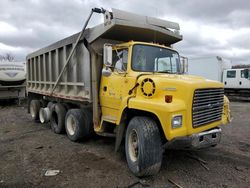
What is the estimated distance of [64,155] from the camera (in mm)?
5668

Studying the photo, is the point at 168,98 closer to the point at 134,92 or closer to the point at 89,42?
the point at 134,92

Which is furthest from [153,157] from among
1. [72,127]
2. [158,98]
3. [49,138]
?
[49,138]

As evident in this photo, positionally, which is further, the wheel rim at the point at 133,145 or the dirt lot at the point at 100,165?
the wheel rim at the point at 133,145

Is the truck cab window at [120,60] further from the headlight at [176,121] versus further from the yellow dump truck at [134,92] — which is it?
the headlight at [176,121]

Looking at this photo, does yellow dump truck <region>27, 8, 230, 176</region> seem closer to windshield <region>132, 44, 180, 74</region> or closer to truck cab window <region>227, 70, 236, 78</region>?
windshield <region>132, 44, 180, 74</region>

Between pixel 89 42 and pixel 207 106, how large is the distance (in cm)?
314

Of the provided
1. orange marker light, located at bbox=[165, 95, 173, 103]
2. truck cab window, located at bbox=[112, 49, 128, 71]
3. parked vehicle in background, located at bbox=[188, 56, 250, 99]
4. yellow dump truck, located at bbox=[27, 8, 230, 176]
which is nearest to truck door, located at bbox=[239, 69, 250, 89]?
parked vehicle in background, located at bbox=[188, 56, 250, 99]

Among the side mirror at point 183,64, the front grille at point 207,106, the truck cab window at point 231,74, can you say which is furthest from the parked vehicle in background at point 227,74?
the front grille at point 207,106

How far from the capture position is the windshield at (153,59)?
5.06m

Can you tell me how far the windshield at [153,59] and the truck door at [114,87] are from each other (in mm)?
236

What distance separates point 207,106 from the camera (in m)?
4.35

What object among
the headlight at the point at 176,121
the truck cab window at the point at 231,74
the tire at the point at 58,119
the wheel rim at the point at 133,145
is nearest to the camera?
the headlight at the point at 176,121

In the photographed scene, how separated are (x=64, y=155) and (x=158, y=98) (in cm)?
286

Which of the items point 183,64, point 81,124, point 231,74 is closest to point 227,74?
point 231,74
